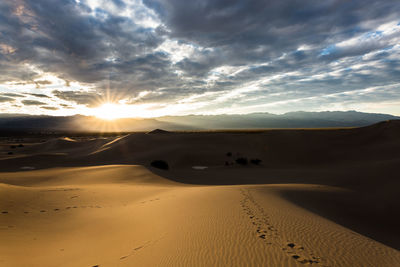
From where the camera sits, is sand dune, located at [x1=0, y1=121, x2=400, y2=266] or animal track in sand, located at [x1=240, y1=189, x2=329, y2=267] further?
sand dune, located at [x1=0, y1=121, x2=400, y2=266]

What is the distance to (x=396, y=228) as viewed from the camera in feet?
26.2

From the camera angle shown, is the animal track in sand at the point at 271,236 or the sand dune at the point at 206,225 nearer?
the animal track in sand at the point at 271,236

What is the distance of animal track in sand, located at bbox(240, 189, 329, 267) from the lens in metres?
3.90

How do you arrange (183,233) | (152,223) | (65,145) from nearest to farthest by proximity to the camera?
(183,233) → (152,223) → (65,145)

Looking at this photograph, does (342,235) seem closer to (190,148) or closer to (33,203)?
(33,203)

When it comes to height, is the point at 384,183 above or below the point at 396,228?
above

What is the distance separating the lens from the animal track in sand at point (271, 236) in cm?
390

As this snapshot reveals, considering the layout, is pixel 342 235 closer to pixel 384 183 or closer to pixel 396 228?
pixel 396 228

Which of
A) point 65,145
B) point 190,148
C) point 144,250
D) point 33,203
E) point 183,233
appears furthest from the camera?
point 65,145

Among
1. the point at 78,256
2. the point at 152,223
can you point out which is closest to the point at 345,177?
the point at 152,223

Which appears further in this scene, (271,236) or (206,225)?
(206,225)

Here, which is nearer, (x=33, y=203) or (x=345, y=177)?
(x=33, y=203)

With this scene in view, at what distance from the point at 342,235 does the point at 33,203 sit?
10668mm

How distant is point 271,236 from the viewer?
4836 mm
